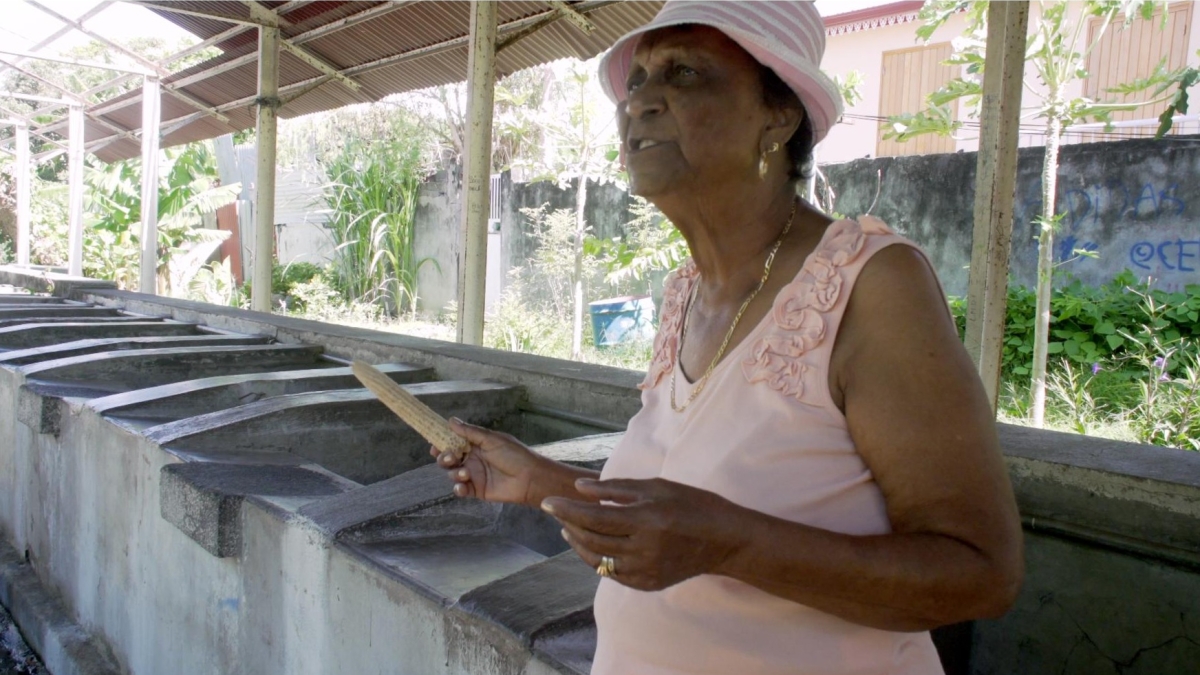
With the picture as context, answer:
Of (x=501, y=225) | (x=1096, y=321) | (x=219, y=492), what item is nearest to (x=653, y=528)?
(x=219, y=492)

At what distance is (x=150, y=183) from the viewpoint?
9.98 m

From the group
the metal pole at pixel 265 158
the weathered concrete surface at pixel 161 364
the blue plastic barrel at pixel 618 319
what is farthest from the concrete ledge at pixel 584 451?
the blue plastic barrel at pixel 618 319

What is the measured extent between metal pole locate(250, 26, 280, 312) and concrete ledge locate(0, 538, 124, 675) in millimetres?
4152

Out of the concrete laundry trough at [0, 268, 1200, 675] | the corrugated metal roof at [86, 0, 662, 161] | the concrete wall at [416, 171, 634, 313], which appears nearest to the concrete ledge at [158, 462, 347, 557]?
the concrete laundry trough at [0, 268, 1200, 675]

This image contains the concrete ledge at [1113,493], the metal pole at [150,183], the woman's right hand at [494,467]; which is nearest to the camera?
the woman's right hand at [494,467]

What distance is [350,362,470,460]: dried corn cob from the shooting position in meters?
1.52

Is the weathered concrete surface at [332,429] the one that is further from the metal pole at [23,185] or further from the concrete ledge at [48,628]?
the metal pole at [23,185]

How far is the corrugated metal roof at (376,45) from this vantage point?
600 centimetres

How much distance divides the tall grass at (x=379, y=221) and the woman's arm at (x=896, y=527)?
41.5 feet

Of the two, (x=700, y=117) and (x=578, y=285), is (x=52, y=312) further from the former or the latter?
(x=700, y=117)

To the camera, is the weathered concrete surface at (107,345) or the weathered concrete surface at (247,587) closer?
the weathered concrete surface at (247,587)

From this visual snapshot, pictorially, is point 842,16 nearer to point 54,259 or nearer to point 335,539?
point 335,539

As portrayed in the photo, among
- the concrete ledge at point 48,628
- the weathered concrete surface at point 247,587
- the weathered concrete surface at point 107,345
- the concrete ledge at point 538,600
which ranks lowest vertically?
the concrete ledge at point 48,628

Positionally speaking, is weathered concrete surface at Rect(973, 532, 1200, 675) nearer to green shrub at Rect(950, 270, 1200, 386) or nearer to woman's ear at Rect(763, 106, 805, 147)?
woman's ear at Rect(763, 106, 805, 147)
